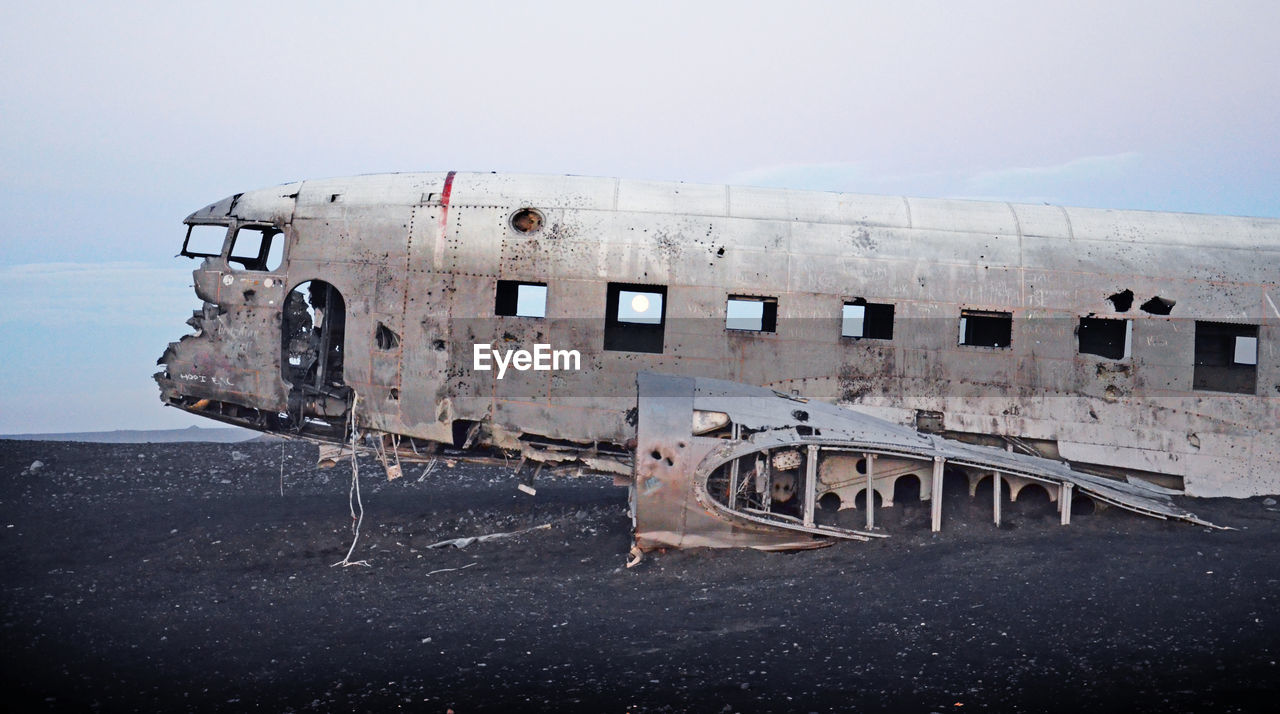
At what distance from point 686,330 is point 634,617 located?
15.1 feet

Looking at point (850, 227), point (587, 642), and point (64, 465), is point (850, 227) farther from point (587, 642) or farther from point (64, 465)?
point (64, 465)

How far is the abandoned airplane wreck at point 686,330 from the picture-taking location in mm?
13602

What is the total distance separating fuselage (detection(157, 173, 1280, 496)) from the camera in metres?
13.6

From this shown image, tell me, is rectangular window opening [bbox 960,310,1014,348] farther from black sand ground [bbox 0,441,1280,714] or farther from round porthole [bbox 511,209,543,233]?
round porthole [bbox 511,209,543,233]

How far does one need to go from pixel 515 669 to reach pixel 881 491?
6.04m

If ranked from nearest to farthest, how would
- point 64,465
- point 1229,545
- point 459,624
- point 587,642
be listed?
point 587,642
point 459,624
point 1229,545
point 64,465

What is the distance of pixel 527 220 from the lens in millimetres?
13812

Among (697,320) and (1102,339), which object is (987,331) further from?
(697,320)

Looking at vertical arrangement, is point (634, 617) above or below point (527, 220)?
below

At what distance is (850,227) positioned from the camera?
555 inches

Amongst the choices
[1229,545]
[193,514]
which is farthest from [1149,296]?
[193,514]
